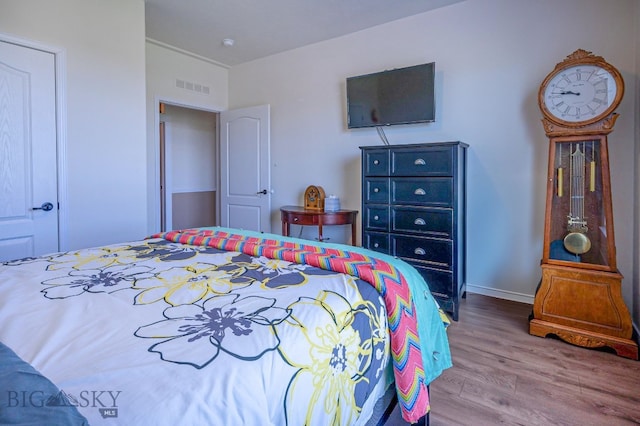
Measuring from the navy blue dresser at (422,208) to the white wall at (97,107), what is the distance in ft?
6.91

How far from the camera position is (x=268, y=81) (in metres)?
4.50

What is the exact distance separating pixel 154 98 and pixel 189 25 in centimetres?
98

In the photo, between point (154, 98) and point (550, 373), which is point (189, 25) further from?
point (550, 373)

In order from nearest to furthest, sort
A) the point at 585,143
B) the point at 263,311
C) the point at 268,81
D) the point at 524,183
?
the point at 263,311 < the point at 585,143 < the point at 524,183 < the point at 268,81

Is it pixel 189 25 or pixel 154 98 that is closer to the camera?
pixel 189 25

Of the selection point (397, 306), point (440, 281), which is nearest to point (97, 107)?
point (397, 306)

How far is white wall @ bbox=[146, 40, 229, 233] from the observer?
402 cm

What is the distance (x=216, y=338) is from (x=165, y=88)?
414cm

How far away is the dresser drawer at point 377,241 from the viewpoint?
9.75 feet

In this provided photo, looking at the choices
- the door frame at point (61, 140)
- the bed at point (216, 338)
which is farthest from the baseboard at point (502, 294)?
the door frame at point (61, 140)

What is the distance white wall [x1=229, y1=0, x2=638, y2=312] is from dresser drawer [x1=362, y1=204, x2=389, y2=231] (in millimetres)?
771

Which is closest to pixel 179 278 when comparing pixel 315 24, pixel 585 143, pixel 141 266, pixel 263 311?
pixel 141 266

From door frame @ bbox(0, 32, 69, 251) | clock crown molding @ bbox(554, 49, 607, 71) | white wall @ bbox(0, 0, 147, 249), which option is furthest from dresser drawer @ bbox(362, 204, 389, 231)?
door frame @ bbox(0, 32, 69, 251)

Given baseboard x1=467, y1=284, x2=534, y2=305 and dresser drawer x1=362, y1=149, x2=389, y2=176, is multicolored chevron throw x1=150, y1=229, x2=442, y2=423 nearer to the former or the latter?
dresser drawer x1=362, y1=149, x2=389, y2=176
